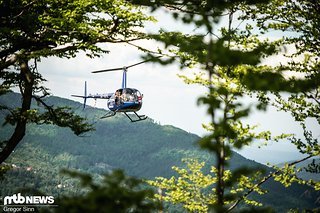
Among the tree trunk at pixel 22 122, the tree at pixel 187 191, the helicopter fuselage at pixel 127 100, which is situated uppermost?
the helicopter fuselage at pixel 127 100

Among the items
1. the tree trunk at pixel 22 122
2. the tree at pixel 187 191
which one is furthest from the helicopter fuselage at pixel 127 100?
the tree trunk at pixel 22 122

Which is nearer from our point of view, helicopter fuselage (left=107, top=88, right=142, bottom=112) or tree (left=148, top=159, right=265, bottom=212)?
tree (left=148, top=159, right=265, bottom=212)

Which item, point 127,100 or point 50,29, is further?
point 127,100

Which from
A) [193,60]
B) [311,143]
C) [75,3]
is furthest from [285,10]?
[75,3]

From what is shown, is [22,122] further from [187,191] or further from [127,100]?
[127,100]

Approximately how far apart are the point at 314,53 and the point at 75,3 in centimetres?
700

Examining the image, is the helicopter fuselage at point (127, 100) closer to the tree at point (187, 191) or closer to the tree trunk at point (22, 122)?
the tree at point (187, 191)

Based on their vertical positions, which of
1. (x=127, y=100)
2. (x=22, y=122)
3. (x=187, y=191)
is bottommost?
(x=187, y=191)

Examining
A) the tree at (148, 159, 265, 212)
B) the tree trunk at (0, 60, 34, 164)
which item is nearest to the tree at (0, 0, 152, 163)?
the tree trunk at (0, 60, 34, 164)

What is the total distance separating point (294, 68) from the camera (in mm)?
10008

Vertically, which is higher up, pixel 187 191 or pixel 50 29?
pixel 50 29

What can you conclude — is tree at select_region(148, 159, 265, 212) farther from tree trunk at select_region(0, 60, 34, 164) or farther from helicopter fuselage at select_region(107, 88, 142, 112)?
helicopter fuselage at select_region(107, 88, 142, 112)

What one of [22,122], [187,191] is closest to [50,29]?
[22,122]

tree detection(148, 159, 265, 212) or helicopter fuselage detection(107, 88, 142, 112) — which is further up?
helicopter fuselage detection(107, 88, 142, 112)
